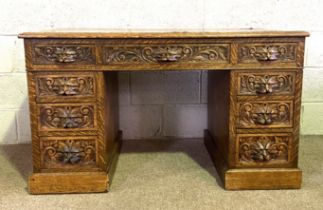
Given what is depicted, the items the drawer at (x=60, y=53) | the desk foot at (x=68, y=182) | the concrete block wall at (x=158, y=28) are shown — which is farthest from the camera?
the concrete block wall at (x=158, y=28)

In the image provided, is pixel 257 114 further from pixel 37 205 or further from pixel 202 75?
pixel 37 205

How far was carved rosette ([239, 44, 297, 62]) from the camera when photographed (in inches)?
59.0

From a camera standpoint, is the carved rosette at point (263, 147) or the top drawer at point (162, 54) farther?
the carved rosette at point (263, 147)

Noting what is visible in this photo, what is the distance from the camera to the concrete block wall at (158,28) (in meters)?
2.13

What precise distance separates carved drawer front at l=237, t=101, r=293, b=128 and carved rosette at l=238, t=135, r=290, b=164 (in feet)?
0.18

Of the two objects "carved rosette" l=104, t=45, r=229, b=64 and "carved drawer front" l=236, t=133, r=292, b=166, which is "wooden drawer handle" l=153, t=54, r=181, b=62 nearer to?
"carved rosette" l=104, t=45, r=229, b=64

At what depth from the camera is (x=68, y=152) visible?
1.56m

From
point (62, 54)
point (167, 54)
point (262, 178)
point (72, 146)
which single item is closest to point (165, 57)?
point (167, 54)

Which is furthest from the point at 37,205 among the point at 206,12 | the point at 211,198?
the point at 206,12

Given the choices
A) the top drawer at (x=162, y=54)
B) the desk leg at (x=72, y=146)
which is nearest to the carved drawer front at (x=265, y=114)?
the top drawer at (x=162, y=54)

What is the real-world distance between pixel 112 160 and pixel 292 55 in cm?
89

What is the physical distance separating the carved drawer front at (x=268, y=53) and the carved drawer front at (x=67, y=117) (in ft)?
2.00

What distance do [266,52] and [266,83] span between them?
0.39ft

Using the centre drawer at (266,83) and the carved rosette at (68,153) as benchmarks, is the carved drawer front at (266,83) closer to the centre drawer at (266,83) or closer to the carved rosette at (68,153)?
the centre drawer at (266,83)
